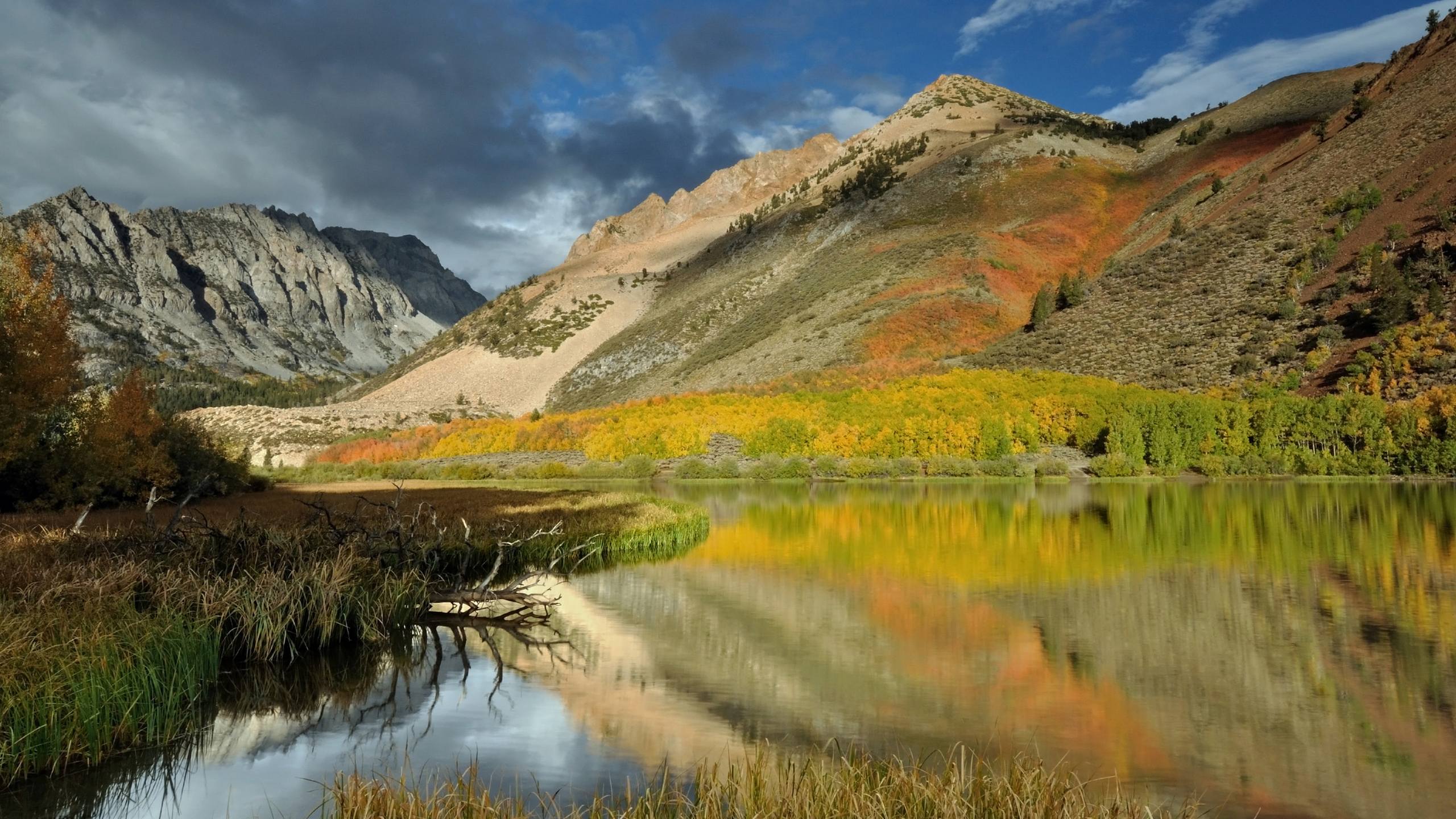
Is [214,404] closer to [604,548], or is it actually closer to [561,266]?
[561,266]

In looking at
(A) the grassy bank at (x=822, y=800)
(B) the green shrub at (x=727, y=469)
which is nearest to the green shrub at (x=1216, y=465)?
(B) the green shrub at (x=727, y=469)

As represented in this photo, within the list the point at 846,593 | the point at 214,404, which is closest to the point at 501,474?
the point at 846,593

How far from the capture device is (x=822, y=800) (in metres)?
5.31

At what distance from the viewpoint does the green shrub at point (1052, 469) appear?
47.7 meters

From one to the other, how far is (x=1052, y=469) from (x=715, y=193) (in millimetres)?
149636

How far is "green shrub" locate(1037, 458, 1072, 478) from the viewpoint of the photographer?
47.7 m

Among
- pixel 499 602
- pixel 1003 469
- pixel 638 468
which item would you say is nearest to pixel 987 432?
pixel 1003 469

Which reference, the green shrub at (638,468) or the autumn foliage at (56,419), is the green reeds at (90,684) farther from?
the green shrub at (638,468)

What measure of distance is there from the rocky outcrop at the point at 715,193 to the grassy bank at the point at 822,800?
562 feet

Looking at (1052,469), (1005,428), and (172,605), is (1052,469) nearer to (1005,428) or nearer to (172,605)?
(1005,428)

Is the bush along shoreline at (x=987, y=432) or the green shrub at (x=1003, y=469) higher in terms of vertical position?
the bush along shoreline at (x=987, y=432)

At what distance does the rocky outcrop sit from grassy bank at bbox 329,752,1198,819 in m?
171

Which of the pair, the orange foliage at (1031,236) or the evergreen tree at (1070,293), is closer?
the evergreen tree at (1070,293)

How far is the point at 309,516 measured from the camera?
16.6 metres
